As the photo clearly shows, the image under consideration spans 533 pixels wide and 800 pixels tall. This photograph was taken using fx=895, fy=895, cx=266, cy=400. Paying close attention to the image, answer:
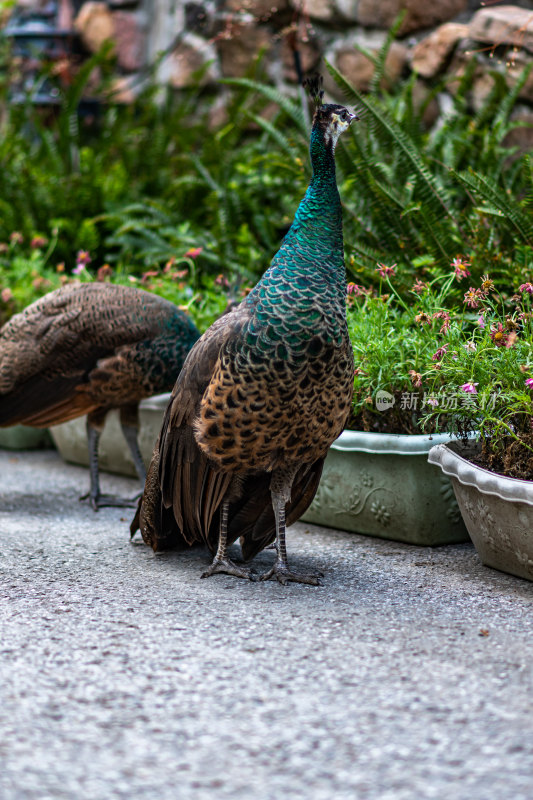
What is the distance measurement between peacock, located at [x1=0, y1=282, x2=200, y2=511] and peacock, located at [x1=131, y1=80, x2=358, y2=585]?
977mm

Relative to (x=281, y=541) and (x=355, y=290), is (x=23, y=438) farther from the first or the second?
(x=281, y=541)

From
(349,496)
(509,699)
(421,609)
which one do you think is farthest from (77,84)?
(509,699)

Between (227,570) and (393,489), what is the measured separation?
759 mm

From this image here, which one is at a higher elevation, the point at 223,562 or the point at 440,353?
the point at 440,353

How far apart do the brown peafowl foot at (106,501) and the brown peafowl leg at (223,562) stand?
1.29 metres

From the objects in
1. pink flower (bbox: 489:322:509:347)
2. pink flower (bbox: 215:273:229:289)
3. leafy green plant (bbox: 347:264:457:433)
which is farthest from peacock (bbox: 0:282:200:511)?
pink flower (bbox: 489:322:509:347)

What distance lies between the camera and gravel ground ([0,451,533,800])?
1.71 meters

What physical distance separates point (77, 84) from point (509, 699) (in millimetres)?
6277

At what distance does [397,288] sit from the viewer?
4.19m

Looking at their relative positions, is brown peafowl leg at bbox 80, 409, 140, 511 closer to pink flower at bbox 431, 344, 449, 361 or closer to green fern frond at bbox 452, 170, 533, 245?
pink flower at bbox 431, 344, 449, 361

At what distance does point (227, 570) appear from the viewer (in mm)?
3113

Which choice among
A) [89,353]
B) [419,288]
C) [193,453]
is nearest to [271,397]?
[193,453]

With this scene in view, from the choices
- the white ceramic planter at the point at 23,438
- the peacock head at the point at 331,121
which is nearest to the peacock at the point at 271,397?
the peacock head at the point at 331,121

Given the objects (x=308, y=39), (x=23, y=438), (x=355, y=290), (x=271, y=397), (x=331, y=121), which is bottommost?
(x=23, y=438)
